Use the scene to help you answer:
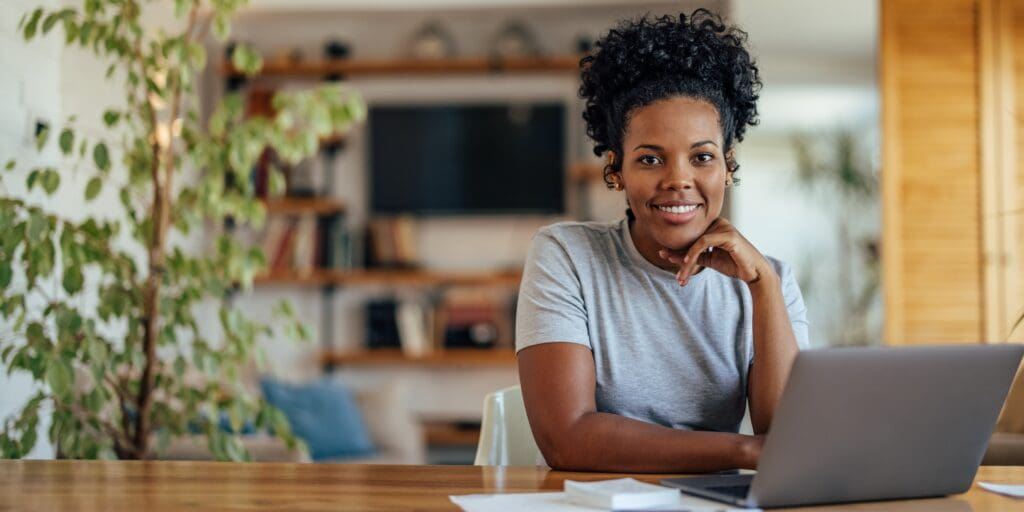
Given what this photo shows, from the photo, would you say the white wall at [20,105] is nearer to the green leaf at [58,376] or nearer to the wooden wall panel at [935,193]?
the green leaf at [58,376]

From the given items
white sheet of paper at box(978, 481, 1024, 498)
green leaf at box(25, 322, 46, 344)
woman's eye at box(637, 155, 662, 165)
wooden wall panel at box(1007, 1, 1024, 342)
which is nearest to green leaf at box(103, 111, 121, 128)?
green leaf at box(25, 322, 46, 344)

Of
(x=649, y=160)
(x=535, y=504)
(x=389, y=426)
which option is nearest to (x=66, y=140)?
(x=649, y=160)

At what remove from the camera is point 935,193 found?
177 inches

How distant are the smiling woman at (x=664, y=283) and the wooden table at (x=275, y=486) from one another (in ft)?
0.63

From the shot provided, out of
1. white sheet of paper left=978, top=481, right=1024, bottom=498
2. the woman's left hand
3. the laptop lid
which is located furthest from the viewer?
the woman's left hand

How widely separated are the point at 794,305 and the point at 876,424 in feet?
1.86

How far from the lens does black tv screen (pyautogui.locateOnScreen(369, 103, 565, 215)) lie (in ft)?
18.2

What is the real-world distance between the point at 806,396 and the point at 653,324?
54 centimetres

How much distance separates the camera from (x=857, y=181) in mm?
6051

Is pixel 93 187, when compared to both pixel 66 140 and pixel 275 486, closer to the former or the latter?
pixel 66 140

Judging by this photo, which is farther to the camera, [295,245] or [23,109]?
[295,245]

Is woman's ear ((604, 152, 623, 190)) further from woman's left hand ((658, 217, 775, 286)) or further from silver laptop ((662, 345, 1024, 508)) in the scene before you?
silver laptop ((662, 345, 1024, 508))

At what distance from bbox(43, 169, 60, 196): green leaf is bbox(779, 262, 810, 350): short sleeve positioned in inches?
53.3

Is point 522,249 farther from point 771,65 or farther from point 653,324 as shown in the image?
point 653,324
